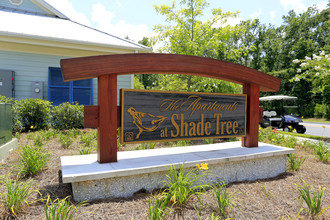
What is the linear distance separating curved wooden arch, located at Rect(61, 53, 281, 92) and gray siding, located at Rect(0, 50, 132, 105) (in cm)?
606

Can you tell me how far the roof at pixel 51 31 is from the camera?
730cm

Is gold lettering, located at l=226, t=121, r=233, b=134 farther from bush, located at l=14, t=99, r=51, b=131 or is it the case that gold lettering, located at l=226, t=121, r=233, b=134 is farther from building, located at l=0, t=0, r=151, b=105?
bush, located at l=14, t=99, r=51, b=131

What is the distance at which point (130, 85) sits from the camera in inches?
356

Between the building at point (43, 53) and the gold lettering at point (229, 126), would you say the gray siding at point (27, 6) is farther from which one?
the gold lettering at point (229, 126)

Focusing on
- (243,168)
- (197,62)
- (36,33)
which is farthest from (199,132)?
(36,33)

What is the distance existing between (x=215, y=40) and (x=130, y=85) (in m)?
3.89

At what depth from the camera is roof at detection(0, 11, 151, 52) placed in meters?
7.30

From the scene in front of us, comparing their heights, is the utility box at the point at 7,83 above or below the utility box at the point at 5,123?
above

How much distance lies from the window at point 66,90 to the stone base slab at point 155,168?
5398 mm

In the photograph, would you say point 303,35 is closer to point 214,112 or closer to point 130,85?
point 130,85

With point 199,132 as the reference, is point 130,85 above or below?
above

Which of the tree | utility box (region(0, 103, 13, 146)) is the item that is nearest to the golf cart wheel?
the tree

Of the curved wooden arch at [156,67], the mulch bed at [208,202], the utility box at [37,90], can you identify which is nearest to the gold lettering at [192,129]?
the curved wooden arch at [156,67]

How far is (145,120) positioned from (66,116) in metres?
4.93
